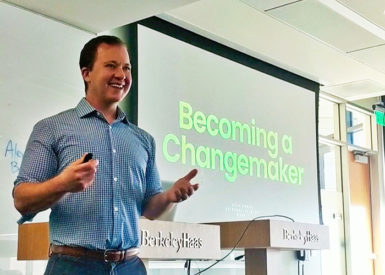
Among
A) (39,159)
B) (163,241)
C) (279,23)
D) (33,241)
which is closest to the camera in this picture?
(39,159)

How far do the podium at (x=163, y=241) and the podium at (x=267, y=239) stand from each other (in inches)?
14.1

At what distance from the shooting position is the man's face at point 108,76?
167cm

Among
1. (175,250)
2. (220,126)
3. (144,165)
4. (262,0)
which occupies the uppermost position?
(262,0)

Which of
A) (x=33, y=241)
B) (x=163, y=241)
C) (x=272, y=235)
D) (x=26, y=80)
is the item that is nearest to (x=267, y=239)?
(x=272, y=235)

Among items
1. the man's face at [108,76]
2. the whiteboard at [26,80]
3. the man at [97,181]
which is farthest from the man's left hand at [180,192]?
the whiteboard at [26,80]

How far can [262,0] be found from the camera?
395 centimetres

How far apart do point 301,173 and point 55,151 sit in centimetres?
410

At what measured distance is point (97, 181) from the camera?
164cm

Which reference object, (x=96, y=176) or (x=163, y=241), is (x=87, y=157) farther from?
(x=163, y=241)

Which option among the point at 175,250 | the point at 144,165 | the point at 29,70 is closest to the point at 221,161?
the point at 29,70

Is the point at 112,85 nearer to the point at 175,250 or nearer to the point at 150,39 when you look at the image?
the point at 175,250

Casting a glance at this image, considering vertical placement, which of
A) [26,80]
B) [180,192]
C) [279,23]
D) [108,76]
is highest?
[279,23]

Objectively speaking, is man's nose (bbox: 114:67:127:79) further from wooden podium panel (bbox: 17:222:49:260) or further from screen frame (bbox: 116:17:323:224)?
screen frame (bbox: 116:17:323:224)

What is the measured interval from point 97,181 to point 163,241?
0.89m
